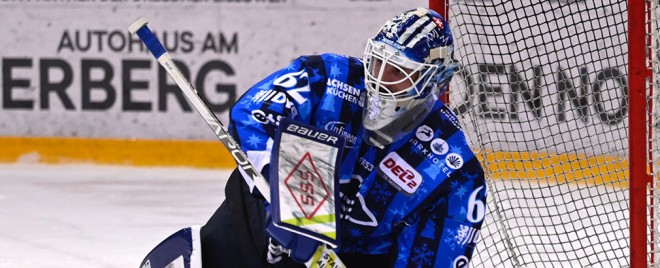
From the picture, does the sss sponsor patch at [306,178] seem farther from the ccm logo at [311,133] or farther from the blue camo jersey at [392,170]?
the blue camo jersey at [392,170]

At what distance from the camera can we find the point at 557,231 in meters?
3.88

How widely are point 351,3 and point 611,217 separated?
2.45m

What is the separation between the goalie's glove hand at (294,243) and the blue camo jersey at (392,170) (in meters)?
0.21

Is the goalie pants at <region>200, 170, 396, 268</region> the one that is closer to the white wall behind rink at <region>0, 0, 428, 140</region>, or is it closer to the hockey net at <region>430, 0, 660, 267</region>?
the hockey net at <region>430, 0, 660, 267</region>

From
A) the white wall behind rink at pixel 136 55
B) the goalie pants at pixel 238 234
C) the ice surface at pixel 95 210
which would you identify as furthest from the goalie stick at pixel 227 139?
the white wall behind rink at pixel 136 55

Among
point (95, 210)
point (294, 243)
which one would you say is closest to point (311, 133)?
point (294, 243)

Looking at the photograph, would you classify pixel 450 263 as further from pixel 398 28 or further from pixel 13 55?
pixel 13 55

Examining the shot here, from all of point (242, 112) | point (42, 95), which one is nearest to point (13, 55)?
point (42, 95)

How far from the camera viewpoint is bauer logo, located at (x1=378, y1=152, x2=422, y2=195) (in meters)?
2.33

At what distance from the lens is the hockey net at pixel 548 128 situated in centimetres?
353

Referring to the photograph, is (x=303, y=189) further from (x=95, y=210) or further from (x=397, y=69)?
(x=95, y=210)

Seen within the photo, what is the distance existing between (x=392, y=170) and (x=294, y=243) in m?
0.31

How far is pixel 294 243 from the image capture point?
83.1 inches

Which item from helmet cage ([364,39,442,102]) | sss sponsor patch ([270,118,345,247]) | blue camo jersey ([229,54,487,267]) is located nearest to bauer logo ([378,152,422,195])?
blue camo jersey ([229,54,487,267])
